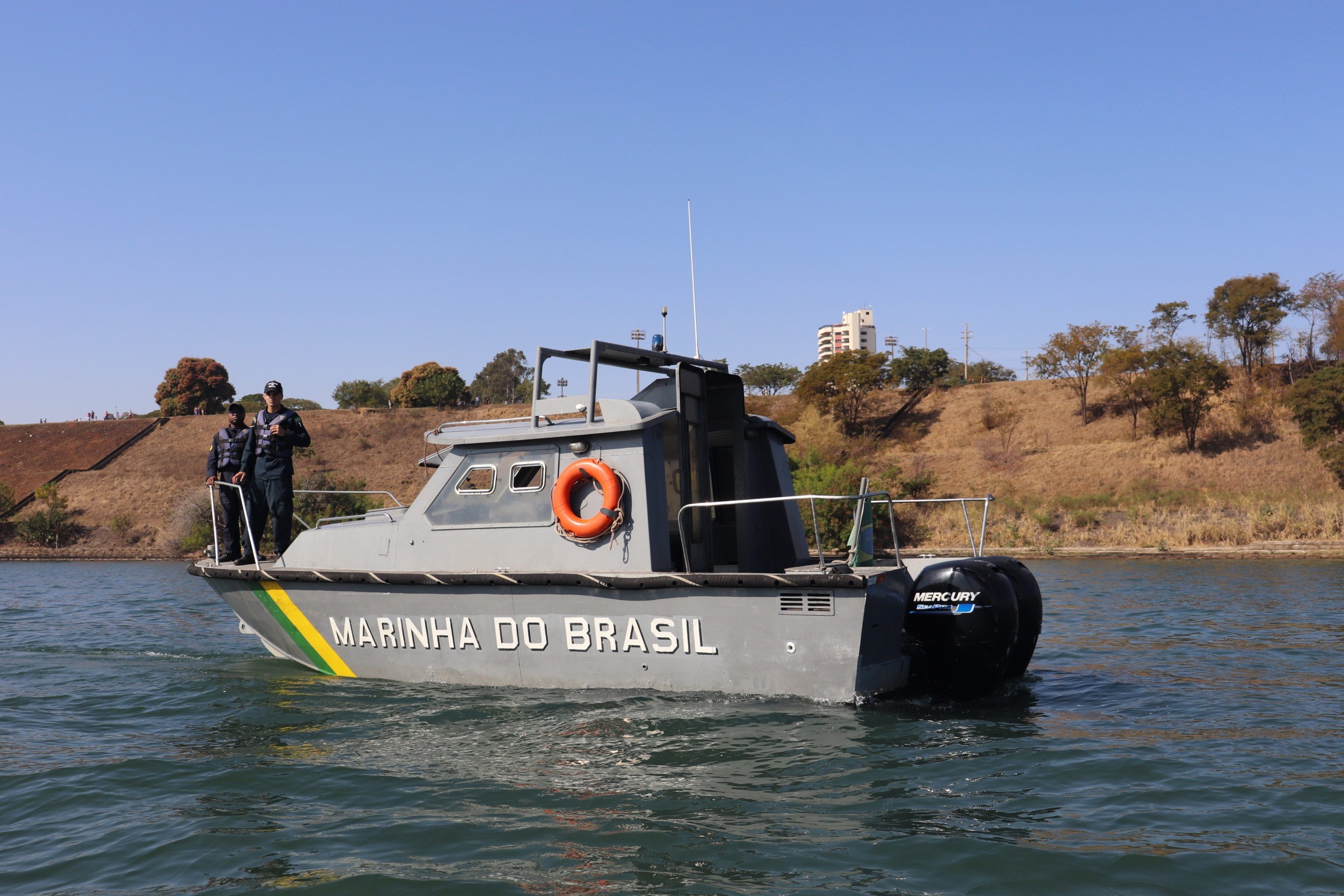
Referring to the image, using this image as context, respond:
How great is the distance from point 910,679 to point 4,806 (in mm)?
6537

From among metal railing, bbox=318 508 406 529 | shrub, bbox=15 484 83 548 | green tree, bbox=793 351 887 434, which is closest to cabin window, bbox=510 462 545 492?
metal railing, bbox=318 508 406 529

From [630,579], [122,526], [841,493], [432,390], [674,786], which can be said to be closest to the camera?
[674,786]

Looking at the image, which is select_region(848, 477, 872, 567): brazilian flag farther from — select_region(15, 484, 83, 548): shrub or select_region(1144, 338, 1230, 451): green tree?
select_region(15, 484, 83, 548): shrub

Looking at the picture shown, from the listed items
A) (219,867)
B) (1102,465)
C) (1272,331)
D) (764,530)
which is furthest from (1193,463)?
(219,867)

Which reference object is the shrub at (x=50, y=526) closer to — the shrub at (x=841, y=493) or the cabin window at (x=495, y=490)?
the shrub at (x=841, y=493)

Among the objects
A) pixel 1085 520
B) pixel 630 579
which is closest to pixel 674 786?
pixel 630 579

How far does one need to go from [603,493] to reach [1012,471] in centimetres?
3518

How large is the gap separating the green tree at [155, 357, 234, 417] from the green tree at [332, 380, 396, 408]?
771 centimetres

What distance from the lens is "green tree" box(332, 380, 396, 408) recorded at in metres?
64.0

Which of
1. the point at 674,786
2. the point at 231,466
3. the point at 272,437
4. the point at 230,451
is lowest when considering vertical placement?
the point at 674,786

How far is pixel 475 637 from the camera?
8641mm

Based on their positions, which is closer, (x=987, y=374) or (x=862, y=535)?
(x=862, y=535)

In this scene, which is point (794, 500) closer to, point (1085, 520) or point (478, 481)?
point (478, 481)

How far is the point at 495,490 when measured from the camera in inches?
350
